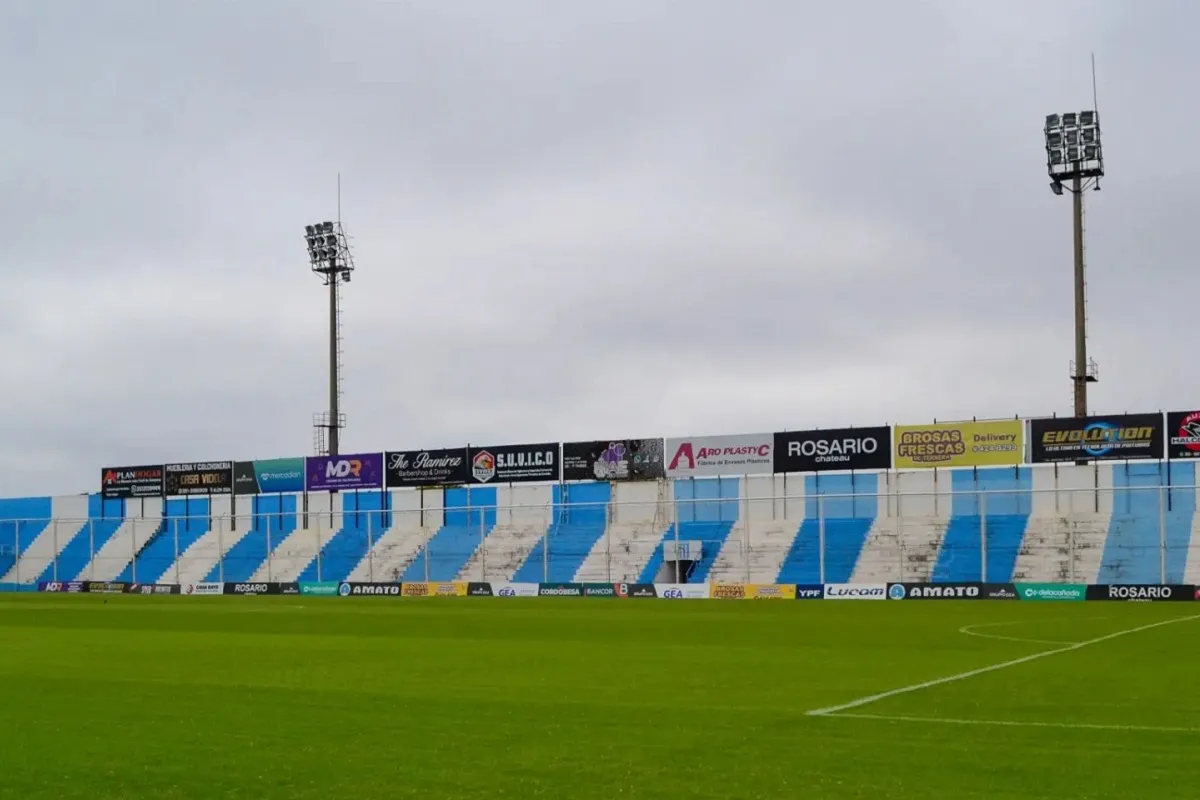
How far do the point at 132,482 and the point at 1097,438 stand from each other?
54.1 metres

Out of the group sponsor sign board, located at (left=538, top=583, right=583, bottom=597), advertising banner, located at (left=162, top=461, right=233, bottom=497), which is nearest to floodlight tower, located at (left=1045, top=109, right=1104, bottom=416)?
sponsor sign board, located at (left=538, top=583, right=583, bottom=597)

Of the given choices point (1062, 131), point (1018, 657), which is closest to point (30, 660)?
point (1018, 657)

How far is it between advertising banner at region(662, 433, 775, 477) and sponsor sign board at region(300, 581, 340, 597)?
16.7 metres

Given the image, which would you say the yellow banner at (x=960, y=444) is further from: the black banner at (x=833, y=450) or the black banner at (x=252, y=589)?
the black banner at (x=252, y=589)

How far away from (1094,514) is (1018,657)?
121 ft

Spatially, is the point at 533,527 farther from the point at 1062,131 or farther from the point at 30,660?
the point at 30,660

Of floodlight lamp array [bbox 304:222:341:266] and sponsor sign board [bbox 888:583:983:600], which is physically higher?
floodlight lamp array [bbox 304:222:341:266]

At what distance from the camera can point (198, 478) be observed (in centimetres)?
7706

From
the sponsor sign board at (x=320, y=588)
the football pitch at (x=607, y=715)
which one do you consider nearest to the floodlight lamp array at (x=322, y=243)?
the sponsor sign board at (x=320, y=588)

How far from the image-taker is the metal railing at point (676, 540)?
54219mm

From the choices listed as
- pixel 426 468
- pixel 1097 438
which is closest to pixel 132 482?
pixel 426 468

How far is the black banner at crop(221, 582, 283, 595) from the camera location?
65625 mm

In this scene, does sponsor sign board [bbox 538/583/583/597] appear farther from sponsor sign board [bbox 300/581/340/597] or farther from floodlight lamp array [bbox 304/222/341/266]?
floodlight lamp array [bbox 304/222/341/266]

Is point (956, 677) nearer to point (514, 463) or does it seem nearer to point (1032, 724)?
point (1032, 724)
